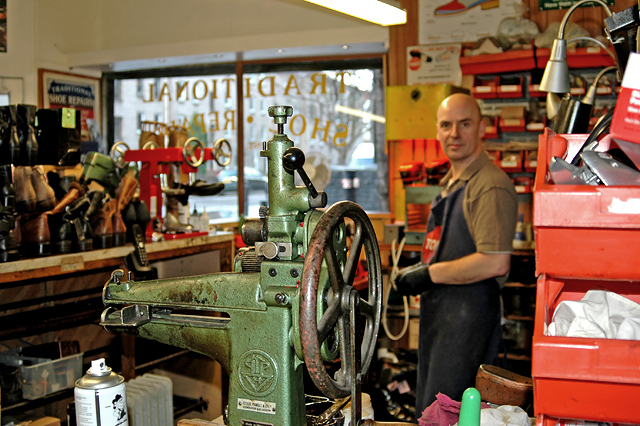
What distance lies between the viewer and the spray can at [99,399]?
123 cm

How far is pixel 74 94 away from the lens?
5848 mm

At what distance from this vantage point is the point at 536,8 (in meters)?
4.47

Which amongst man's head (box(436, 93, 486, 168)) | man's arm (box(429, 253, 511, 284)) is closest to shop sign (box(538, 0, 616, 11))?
man's head (box(436, 93, 486, 168))

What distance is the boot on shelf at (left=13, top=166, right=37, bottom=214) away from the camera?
2.58 meters

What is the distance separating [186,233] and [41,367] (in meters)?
1.15

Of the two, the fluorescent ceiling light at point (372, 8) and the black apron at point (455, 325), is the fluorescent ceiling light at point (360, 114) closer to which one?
the fluorescent ceiling light at point (372, 8)

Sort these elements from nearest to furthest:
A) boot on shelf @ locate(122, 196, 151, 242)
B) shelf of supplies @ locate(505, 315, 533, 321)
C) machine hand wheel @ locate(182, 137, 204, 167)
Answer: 1. boot on shelf @ locate(122, 196, 151, 242)
2. machine hand wheel @ locate(182, 137, 204, 167)
3. shelf of supplies @ locate(505, 315, 533, 321)

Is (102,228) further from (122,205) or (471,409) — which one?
(471,409)

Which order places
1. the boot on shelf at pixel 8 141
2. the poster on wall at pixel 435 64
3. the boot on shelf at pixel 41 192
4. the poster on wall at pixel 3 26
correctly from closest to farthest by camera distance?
the boot on shelf at pixel 8 141, the boot on shelf at pixel 41 192, the poster on wall at pixel 435 64, the poster on wall at pixel 3 26

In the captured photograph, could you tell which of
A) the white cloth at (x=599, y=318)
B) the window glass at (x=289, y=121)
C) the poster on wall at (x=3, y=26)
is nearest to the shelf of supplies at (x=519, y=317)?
the window glass at (x=289, y=121)

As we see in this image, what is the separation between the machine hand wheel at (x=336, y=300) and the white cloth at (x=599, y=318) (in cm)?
38

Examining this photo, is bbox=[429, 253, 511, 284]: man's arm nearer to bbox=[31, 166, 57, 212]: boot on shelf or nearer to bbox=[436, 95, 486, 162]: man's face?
bbox=[436, 95, 486, 162]: man's face

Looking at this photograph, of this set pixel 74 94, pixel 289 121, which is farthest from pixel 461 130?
pixel 74 94

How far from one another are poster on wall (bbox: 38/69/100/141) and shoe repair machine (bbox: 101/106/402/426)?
477 cm
